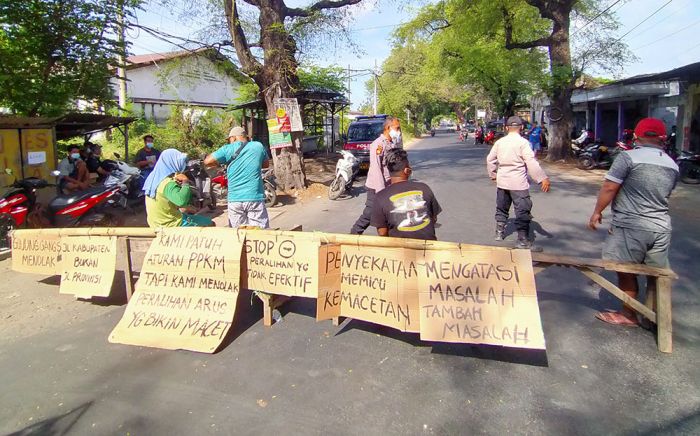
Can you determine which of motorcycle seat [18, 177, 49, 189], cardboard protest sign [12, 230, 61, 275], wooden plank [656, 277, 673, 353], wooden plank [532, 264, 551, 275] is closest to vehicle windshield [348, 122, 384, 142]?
motorcycle seat [18, 177, 49, 189]

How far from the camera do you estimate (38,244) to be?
5.08m

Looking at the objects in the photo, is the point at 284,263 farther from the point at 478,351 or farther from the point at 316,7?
the point at 316,7

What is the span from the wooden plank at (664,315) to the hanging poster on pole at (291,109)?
9388 millimetres

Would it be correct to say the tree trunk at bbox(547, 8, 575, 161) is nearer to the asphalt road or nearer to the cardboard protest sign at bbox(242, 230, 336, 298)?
the asphalt road

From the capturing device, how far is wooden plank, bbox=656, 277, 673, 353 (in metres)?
3.35

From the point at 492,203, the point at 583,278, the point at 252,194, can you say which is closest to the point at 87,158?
the point at 252,194

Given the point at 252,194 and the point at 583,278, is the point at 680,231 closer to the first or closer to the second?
the point at 583,278

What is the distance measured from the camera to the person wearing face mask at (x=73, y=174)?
8.98 m

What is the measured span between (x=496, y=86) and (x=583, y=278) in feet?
81.5

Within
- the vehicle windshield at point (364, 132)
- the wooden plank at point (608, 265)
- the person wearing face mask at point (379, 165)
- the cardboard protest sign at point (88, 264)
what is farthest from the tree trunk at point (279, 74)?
the wooden plank at point (608, 265)

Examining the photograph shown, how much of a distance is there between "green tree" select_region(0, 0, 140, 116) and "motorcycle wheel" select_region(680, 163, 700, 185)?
46.8 ft

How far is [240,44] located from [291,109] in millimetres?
2127

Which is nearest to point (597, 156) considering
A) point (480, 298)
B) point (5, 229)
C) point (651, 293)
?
point (651, 293)

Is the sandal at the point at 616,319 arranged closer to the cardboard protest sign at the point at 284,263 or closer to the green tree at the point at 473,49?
the cardboard protest sign at the point at 284,263
